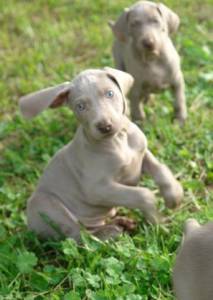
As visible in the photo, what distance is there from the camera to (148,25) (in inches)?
218

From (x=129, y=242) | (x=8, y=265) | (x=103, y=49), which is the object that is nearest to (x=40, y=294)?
(x=8, y=265)

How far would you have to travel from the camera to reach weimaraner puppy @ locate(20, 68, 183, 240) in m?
4.43

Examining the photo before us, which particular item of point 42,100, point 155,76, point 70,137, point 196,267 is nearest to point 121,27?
point 155,76

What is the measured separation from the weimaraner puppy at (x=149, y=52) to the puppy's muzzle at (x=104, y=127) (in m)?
1.35

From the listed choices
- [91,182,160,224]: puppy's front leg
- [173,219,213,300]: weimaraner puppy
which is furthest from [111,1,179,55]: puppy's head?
[173,219,213,300]: weimaraner puppy

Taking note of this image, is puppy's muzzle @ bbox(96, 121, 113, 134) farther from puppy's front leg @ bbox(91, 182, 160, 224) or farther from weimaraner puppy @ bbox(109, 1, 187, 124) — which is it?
weimaraner puppy @ bbox(109, 1, 187, 124)

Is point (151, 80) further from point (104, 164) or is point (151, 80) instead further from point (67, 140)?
point (104, 164)

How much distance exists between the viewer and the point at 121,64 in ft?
20.0

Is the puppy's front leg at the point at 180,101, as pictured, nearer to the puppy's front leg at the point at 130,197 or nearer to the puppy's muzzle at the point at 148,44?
the puppy's muzzle at the point at 148,44

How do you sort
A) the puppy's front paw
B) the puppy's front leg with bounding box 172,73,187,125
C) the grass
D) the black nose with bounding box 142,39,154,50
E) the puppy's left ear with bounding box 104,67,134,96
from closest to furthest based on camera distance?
the grass < the puppy's left ear with bounding box 104,67,134,96 < the puppy's front paw < the black nose with bounding box 142,39,154,50 < the puppy's front leg with bounding box 172,73,187,125

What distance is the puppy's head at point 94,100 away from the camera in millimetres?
4352

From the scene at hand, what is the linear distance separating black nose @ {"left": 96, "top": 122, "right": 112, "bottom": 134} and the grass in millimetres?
743

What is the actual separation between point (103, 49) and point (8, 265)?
3.30m

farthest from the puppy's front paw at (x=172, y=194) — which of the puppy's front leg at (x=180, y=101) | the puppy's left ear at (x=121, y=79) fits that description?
the puppy's front leg at (x=180, y=101)
